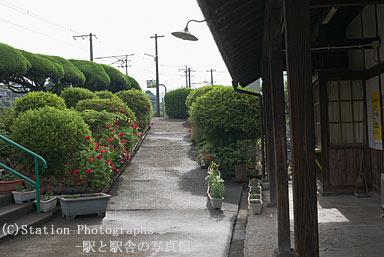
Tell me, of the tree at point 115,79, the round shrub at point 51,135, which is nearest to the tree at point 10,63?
the round shrub at point 51,135

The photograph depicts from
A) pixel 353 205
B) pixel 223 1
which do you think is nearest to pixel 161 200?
pixel 353 205

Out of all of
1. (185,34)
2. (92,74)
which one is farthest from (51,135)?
(92,74)

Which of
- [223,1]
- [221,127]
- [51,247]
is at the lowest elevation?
[51,247]

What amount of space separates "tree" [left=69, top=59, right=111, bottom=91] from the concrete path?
1129 cm

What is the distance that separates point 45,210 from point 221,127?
5249mm

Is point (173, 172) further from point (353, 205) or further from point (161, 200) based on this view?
point (353, 205)

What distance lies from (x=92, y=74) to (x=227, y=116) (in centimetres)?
1235

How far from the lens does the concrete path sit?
481cm

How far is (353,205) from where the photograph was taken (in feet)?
21.3

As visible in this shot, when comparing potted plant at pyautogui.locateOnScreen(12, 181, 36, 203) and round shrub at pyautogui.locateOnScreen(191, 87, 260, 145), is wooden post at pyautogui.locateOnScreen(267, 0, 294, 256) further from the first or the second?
round shrub at pyautogui.locateOnScreen(191, 87, 260, 145)

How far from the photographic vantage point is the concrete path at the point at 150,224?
481cm

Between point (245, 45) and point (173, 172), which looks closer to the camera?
point (245, 45)

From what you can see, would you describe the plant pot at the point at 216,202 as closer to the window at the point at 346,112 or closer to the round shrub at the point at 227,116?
the window at the point at 346,112

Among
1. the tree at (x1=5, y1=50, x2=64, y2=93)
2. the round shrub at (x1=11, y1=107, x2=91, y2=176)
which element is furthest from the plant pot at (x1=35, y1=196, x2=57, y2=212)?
the tree at (x1=5, y1=50, x2=64, y2=93)
